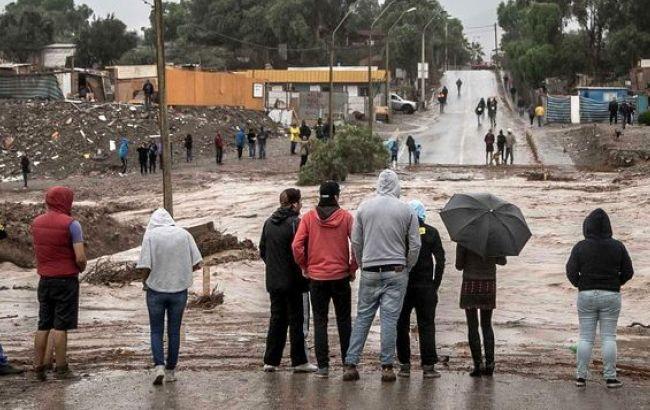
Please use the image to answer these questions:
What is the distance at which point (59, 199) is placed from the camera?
1009cm

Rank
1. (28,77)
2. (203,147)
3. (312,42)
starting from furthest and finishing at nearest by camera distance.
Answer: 1. (312,42)
2. (28,77)
3. (203,147)

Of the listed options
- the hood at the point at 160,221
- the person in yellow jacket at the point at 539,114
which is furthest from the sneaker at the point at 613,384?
the person in yellow jacket at the point at 539,114

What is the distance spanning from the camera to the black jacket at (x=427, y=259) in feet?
32.5

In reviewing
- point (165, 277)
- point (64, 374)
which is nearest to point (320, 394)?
point (165, 277)

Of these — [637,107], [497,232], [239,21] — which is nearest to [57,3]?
[239,21]

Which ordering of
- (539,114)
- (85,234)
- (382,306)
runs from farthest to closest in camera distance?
(539,114), (85,234), (382,306)

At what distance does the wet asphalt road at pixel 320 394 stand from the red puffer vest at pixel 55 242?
100 centimetres

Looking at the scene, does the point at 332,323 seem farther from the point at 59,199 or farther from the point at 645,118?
the point at 645,118

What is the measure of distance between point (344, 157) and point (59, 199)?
99.9 feet

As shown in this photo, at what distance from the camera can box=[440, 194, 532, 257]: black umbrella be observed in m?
10.0

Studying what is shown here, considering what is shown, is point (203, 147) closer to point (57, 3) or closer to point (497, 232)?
point (497, 232)

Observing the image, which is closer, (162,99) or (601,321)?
(601,321)

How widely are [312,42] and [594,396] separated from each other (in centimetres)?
9398

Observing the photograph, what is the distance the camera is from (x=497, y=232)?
10.1m
